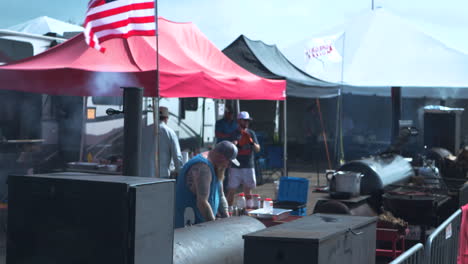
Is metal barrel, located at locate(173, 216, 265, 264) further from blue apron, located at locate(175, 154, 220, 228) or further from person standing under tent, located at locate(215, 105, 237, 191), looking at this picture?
person standing under tent, located at locate(215, 105, 237, 191)

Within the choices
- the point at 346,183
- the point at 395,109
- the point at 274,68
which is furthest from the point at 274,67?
the point at 346,183

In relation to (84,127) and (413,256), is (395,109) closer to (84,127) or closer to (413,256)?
(84,127)

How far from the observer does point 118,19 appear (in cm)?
620

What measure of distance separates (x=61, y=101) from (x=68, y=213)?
787 cm

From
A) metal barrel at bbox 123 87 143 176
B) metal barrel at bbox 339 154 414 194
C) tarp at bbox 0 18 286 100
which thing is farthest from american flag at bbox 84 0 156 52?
metal barrel at bbox 339 154 414 194

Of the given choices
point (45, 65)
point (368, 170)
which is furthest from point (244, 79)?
point (45, 65)

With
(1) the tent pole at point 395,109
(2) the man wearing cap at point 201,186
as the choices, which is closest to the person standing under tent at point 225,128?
(1) the tent pole at point 395,109

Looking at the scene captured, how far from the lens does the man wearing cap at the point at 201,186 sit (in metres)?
4.94

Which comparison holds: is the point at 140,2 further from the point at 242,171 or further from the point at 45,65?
the point at 242,171

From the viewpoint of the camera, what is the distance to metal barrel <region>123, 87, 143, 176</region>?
3.35 meters

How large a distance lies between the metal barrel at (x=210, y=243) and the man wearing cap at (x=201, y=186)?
0.89 m

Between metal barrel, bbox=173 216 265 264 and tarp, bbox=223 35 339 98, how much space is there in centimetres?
819

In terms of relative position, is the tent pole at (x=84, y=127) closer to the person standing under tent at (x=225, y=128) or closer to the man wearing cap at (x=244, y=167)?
the person standing under tent at (x=225, y=128)

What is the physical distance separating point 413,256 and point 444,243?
1.13 meters
